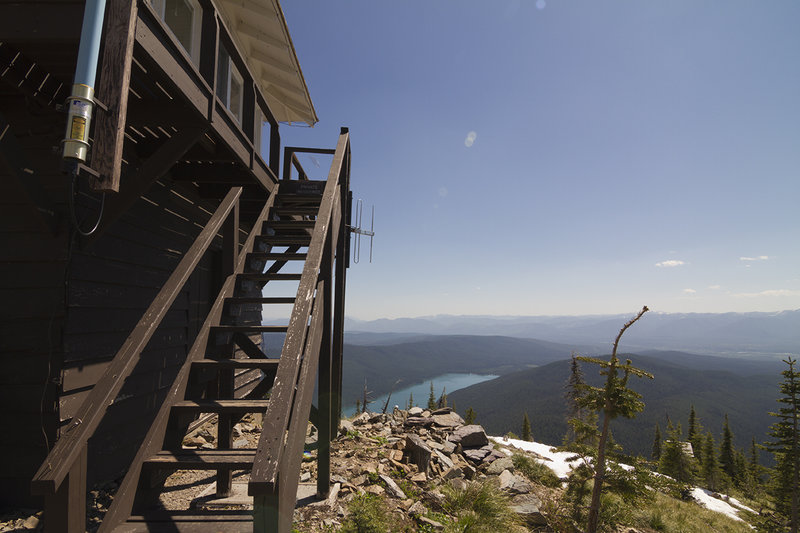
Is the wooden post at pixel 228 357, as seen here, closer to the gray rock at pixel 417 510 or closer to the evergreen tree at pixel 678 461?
the gray rock at pixel 417 510

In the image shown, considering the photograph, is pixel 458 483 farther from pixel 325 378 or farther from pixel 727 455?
pixel 727 455

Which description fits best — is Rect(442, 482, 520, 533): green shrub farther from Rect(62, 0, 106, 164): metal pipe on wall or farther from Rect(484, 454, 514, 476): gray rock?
Rect(62, 0, 106, 164): metal pipe on wall

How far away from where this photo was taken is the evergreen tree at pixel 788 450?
827 inches

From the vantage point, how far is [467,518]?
17.4ft

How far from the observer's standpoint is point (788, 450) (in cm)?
2184

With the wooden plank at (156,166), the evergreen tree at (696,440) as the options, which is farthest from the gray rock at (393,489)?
the evergreen tree at (696,440)

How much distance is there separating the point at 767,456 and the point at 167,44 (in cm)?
16831

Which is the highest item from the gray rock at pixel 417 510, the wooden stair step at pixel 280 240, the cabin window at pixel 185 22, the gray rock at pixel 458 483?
the cabin window at pixel 185 22

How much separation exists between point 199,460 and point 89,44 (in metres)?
3.10

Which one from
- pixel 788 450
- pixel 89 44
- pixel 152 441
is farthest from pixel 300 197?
pixel 788 450

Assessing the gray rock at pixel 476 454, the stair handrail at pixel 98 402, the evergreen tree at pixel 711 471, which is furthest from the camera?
the evergreen tree at pixel 711 471

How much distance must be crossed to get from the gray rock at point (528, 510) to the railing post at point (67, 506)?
7123 mm

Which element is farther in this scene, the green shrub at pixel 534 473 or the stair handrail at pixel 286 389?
the green shrub at pixel 534 473

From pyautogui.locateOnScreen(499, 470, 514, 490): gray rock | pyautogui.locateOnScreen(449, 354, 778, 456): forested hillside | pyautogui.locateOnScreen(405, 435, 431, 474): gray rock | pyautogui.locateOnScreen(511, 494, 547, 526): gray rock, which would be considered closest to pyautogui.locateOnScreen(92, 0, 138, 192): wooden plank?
pyautogui.locateOnScreen(405, 435, 431, 474): gray rock
